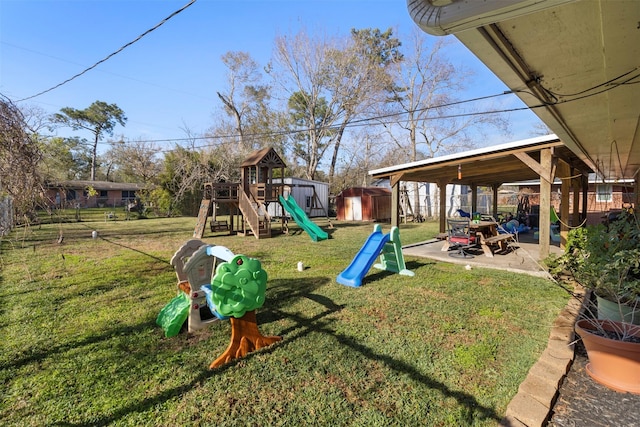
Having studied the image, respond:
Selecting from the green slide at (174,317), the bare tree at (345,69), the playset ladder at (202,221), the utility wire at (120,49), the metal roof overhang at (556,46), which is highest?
the bare tree at (345,69)

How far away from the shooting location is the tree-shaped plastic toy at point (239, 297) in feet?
9.56

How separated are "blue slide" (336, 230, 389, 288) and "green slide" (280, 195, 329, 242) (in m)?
5.24

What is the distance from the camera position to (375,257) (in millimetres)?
5793

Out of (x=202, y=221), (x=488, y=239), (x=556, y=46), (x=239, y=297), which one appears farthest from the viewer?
(x=202, y=221)

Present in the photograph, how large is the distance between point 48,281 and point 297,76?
22.0m

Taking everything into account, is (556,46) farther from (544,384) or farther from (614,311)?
(614,311)

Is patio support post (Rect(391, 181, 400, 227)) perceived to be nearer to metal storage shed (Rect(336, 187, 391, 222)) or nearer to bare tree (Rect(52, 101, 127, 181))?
metal storage shed (Rect(336, 187, 391, 222))

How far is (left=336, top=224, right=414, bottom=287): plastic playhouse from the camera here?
5523mm

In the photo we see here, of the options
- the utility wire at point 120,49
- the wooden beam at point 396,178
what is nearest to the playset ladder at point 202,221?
the utility wire at point 120,49

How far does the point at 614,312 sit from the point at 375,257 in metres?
3.24

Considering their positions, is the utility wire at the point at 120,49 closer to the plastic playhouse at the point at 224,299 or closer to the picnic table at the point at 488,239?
the plastic playhouse at the point at 224,299

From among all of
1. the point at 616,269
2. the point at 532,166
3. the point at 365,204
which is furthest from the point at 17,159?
the point at 365,204

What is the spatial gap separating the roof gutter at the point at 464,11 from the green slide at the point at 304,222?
395 inches

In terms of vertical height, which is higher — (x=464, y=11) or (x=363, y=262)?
(x=464, y=11)
